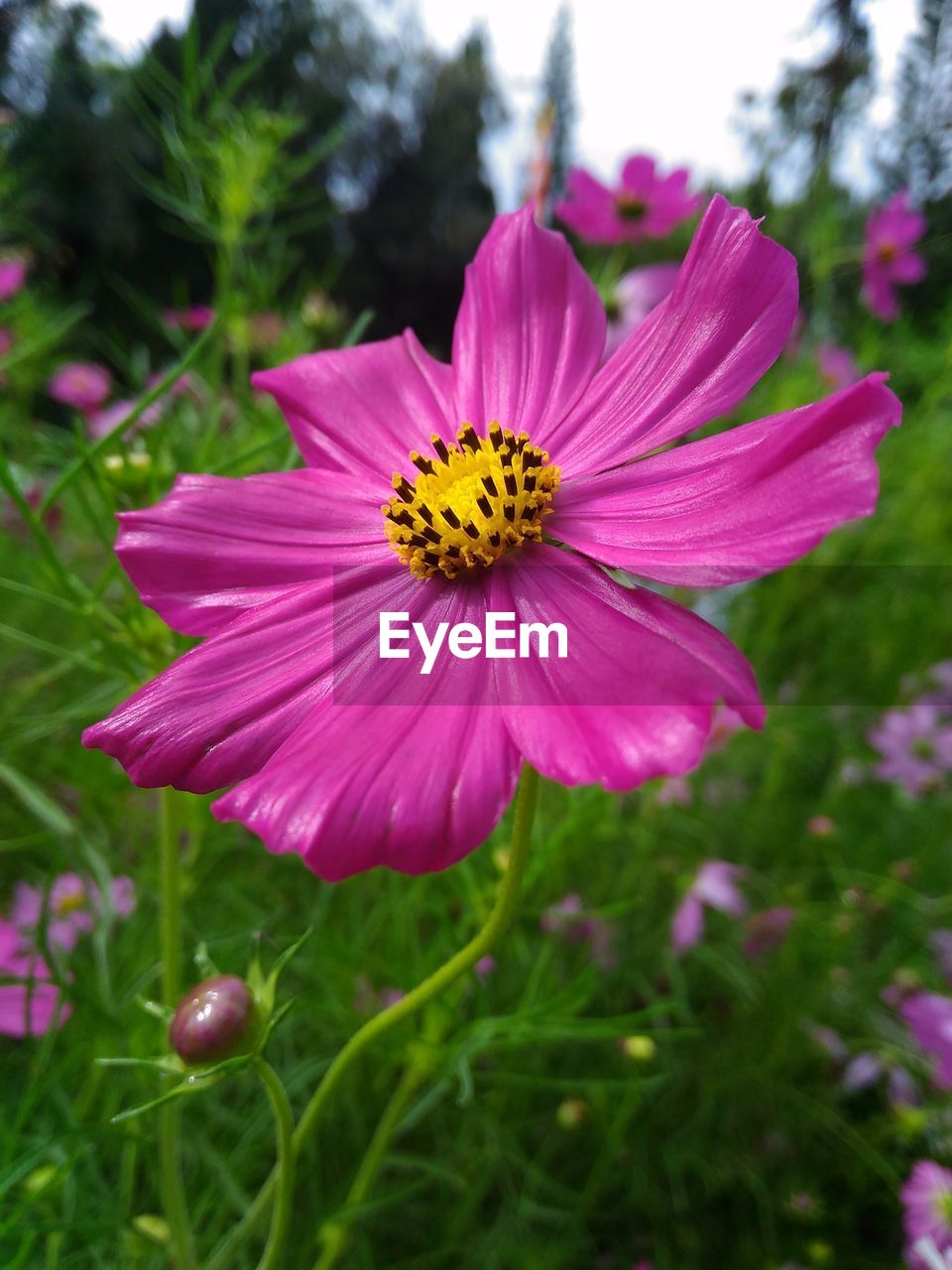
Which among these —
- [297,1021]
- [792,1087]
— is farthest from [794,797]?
[297,1021]

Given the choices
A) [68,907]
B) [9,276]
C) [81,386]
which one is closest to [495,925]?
[68,907]

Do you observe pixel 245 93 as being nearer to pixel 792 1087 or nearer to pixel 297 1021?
pixel 297 1021

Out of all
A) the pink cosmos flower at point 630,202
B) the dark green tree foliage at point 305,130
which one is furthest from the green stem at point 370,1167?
the pink cosmos flower at point 630,202

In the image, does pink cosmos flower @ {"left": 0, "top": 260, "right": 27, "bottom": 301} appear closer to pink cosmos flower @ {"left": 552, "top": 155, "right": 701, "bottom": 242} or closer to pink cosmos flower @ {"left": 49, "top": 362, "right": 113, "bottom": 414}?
pink cosmos flower @ {"left": 49, "top": 362, "right": 113, "bottom": 414}

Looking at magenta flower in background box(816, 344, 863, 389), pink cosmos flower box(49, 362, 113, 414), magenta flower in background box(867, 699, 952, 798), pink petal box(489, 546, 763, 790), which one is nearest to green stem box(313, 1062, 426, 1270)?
pink petal box(489, 546, 763, 790)

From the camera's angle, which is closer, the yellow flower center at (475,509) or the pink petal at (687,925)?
the yellow flower center at (475,509)

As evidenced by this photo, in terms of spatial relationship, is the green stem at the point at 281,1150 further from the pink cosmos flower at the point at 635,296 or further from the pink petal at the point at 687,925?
the pink cosmos flower at the point at 635,296
